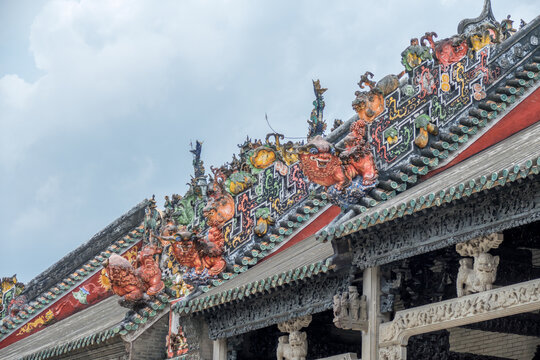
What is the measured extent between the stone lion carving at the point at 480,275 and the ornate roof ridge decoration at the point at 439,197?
2.33 ft

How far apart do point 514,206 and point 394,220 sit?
1627mm

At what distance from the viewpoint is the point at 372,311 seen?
41.7 ft

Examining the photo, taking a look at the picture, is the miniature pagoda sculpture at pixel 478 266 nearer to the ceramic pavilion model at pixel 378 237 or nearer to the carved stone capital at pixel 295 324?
the ceramic pavilion model at pixel 378 237

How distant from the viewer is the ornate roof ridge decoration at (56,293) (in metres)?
23.3

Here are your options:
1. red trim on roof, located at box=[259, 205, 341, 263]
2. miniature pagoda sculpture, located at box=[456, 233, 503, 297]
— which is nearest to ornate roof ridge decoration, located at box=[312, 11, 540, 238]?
red trim on roof, located at box=[259, 205, 341, 263]

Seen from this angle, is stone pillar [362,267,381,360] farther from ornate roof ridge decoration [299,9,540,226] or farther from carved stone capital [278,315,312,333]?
carved stone capital [278,315,312,333]

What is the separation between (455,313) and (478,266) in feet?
1.85

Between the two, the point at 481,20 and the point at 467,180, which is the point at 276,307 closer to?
the point at 467,180

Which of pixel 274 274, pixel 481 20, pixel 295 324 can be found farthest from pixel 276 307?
pixel 481 20

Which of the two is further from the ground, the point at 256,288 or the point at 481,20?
the point at 481,20

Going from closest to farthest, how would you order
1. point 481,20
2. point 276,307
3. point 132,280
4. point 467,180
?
point 467,180 → point 276,307 → point 481,20 → point 132,280

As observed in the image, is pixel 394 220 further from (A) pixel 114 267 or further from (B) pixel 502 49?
(A) pixel 114 267

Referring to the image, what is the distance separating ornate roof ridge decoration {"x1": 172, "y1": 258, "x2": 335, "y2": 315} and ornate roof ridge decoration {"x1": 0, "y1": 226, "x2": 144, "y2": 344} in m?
8.02

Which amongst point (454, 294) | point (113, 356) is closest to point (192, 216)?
point (113, 356)
